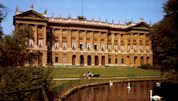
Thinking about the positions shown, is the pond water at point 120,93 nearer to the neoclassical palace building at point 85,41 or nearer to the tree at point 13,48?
the tree at point 13,48

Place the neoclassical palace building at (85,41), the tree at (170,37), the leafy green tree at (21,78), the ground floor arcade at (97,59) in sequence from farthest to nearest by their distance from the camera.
Result: the ground floor arcade at (97,59) → the neoclassical palace building at (85,41) → the tree at (170,37) → the leafy green tree at (21,78)

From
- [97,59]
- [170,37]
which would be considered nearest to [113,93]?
[170,37]

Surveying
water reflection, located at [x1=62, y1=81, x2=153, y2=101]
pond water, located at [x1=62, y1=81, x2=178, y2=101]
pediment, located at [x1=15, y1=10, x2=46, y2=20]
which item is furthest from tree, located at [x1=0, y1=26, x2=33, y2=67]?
pediment, located at [x1=15, y1=10, x2=46, y2=20]

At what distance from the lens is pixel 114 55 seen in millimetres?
86688

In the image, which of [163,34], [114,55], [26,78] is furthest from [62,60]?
[26,78]

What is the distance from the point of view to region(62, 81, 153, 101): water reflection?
114 feet

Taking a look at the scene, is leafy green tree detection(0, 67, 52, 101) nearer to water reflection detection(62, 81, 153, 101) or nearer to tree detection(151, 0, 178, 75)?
water reflection detection(62, 81, 153, 101)

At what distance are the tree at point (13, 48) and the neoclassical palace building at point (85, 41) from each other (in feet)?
63.6

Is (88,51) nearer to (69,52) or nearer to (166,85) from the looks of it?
(69,52)

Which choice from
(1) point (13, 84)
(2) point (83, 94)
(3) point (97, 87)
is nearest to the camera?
(1) point (13, 84)

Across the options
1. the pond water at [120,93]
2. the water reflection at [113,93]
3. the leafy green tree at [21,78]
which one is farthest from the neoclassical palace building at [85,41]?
the leafy green tree at [21,78]

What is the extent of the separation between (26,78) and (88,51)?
60449mm

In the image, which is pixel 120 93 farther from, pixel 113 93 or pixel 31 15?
pixel 31 15

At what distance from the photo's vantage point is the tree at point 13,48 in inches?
1587
